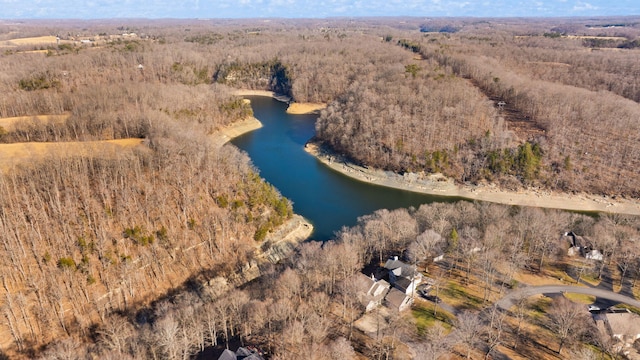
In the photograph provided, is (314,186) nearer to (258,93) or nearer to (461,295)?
(461,295)

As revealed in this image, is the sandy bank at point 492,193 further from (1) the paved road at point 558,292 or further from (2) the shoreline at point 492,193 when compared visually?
(1) the paved road at point 558,292

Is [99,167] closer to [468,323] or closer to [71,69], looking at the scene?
[468,323]

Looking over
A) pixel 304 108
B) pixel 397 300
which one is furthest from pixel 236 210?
pixel 304 108

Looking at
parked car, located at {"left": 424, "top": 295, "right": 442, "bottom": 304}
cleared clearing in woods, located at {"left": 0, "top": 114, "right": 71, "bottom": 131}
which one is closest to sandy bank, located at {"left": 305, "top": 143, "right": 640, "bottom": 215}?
parked car, located at {"left": 424, "top": 295, "right": 442, "bottom": 304}

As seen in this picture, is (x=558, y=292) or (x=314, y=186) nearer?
(x=558, y=292)

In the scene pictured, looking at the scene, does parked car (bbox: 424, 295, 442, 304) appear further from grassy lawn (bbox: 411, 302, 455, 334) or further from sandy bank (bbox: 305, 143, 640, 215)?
sandy bank (bbox: 305, 143, 640, 215)

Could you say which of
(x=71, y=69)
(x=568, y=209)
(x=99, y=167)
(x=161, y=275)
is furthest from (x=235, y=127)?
(x=568, y=209)
